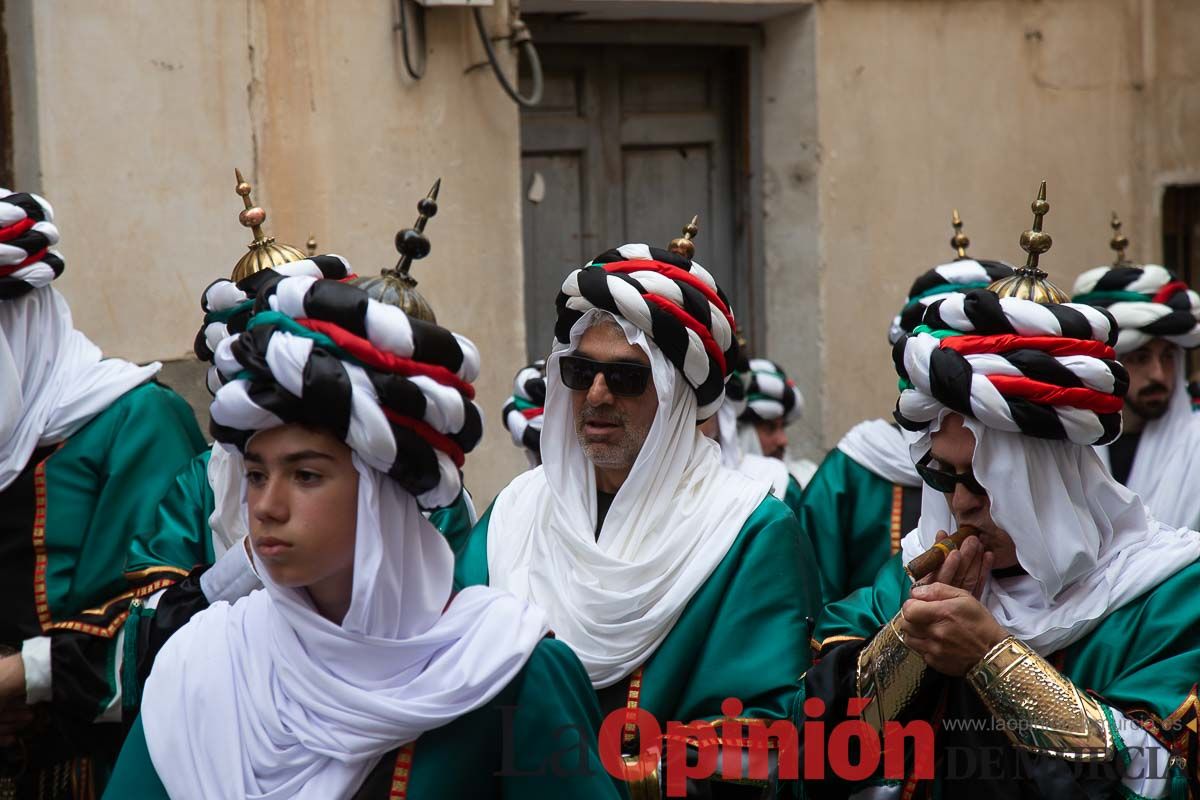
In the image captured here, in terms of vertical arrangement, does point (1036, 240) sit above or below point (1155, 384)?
above

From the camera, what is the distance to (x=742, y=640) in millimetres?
3674

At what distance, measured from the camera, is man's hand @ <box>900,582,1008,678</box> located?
3.10 meters

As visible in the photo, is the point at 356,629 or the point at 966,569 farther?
the point at 966,569

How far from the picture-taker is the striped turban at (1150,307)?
5.75 meters

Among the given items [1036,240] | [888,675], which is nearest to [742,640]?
[888,675]

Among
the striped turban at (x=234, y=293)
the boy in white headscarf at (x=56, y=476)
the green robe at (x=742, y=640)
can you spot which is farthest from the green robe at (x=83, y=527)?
the green robe at (x=742, y=640)

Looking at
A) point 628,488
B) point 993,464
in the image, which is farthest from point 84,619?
point 993,464

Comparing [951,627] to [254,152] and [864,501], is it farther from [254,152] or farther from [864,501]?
[254,152]

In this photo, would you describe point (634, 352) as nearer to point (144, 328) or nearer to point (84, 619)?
point (84, 619)

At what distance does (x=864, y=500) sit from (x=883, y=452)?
16cm

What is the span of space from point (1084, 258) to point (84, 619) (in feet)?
19.1

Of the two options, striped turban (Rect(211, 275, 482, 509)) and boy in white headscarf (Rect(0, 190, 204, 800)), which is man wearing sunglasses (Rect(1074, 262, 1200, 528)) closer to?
boy in white headscarf (Rect(0, 190, 204, 800))

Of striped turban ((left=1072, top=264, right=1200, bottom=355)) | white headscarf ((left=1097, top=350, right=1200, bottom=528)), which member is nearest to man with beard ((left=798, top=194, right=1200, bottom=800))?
white headscarf ((left=1097, top=350, right=1200, bottom=528))

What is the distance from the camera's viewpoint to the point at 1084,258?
27.4 feet
